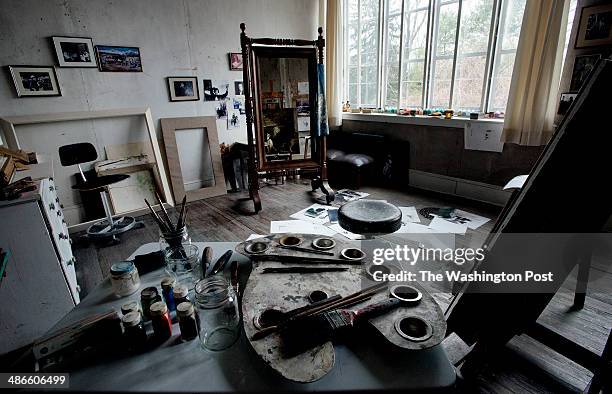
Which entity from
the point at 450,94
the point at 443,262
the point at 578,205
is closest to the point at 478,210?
the point at 443,262

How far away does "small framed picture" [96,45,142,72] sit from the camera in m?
2.91

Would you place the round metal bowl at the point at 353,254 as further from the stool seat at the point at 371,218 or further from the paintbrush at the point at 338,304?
the stool seat at the point at 371,218

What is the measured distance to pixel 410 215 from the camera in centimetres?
295

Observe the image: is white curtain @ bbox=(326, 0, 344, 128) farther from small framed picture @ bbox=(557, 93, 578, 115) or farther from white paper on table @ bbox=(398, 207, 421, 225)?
small framed picture @ bbox=(557, 93, 578, 115)

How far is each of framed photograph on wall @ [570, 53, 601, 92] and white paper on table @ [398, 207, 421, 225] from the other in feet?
5.31

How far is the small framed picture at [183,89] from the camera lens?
3.35 metres

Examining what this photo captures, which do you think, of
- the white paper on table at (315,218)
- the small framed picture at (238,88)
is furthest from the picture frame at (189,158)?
the white paper on table at (315,218)

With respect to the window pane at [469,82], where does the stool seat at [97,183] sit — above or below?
below

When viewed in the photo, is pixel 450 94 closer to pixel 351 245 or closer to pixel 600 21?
pixel 600 21

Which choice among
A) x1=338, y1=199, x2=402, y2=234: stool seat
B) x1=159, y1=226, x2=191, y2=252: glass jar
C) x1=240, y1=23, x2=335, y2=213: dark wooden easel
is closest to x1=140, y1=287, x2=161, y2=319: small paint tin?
x1=159, y1=226, x2=191, y2=252: glass jar

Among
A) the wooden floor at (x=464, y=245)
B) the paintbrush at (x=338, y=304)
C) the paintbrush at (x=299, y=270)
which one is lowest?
the wooden floor at (x=464, y=245)

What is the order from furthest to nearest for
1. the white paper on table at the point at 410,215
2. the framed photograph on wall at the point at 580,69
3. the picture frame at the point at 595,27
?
the white paper on table at the point at 410,215 < the framed photograph on wall at the point at 580,69 < the picture frame at the point at 595,27

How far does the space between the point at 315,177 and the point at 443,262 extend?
188cm

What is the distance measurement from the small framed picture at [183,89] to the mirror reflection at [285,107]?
96 centimetres
